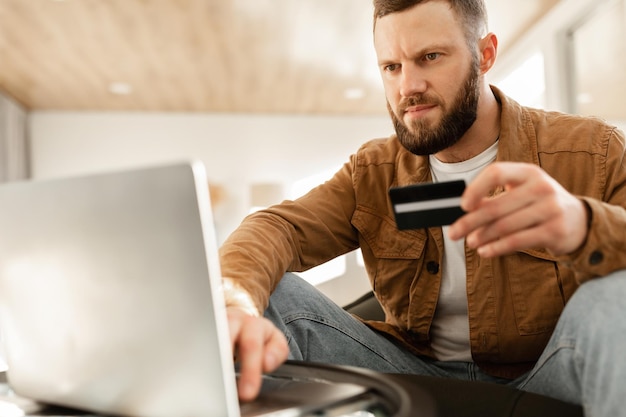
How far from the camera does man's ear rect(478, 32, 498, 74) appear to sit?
145cm

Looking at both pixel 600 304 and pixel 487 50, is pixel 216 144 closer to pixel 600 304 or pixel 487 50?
pixel 487 50

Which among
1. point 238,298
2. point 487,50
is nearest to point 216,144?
point 487,50

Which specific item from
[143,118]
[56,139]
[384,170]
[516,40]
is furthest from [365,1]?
[56,139]

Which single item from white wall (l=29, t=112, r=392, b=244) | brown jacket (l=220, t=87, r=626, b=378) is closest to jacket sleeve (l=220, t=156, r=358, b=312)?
brown jacket (l=220, t=87, r=626, b=378)

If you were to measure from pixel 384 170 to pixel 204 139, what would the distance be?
19.5 ft

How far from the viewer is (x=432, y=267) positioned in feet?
4.11

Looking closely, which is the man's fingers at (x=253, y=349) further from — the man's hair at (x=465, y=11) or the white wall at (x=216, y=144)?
the white wall at (x=216, y=144)

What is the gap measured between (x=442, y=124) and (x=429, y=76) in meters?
0.12

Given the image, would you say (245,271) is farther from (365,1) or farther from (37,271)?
(365,1)

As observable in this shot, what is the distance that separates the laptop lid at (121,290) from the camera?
1.60ft

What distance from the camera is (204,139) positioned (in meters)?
7.11

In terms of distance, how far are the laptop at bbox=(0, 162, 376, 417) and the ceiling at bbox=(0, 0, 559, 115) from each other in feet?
12.1

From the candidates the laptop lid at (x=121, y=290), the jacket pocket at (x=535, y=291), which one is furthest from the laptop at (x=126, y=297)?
the jacket pocket at (x=535, y=291)

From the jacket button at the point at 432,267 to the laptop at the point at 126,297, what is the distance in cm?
64
